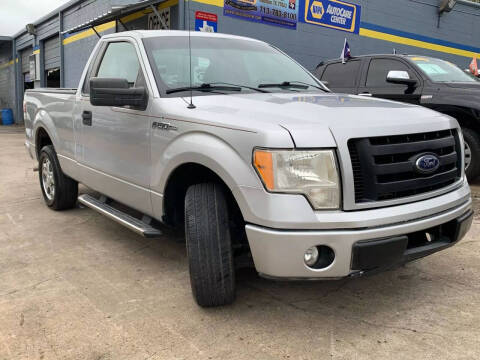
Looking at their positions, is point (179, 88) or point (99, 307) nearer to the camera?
point (99, 307)

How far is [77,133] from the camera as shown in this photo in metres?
4.38

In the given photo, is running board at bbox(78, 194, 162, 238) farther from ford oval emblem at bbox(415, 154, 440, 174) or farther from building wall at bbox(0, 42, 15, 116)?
building wall at bbox(0, 42, 15, 116)

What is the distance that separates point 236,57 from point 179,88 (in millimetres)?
703

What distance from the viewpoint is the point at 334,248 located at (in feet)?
7.74

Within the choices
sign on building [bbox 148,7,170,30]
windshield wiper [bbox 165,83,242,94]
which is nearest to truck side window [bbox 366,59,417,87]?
windshield wiper [bbox 165,83,242,94]

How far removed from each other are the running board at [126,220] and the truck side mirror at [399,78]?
3756 mm

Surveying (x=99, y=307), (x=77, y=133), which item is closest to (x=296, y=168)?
(x=99, y=307)

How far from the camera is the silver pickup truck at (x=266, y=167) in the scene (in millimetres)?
2373

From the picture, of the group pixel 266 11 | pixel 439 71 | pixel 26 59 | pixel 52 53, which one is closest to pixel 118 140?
pixel 439 71

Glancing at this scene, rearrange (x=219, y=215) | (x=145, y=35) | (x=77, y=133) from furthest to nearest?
(x=77, y=133), (x=145, y=35), (x=219, y=215)

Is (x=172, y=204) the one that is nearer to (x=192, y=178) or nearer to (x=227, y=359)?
(x=192, y=178)

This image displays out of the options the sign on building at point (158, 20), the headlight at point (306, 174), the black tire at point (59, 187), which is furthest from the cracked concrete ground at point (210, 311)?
the sign on building at point (158, 20)

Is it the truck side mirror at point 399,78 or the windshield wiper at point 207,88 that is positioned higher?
the truck side mirror at point 399,78

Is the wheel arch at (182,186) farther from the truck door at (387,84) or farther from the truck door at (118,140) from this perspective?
the truck door at (387,84)
